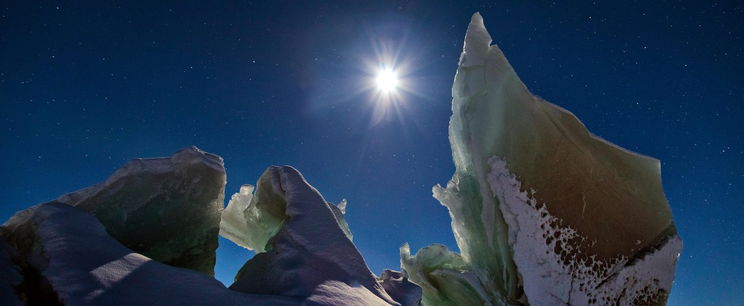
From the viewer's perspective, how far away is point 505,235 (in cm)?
605

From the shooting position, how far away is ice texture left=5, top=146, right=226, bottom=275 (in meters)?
4.13

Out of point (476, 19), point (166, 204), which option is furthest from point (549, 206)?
point (166, 204)

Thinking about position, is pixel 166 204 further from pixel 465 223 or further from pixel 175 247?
pixel 465 223

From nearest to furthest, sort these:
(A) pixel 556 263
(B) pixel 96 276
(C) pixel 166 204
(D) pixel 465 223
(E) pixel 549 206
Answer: (B) pixel 96 276
(C) pixel 166 204
(A) pixel 556 263
(E) pixel 549 206
(D) pixel 465 223

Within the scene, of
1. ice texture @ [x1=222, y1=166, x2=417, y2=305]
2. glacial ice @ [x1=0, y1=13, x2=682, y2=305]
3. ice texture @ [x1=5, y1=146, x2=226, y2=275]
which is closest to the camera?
ice texture @ [x1=222, y1=166, x2=417, y2=305]

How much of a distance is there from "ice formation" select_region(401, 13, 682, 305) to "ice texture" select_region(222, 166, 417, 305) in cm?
253

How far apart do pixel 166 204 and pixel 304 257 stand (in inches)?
100

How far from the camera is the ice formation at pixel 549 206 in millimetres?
5805

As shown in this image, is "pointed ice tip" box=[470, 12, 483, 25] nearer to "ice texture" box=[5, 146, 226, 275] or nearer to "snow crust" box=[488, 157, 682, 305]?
"snow crust" box=[488, 157, 682, 305]

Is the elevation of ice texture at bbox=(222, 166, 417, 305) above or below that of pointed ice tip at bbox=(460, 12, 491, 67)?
below

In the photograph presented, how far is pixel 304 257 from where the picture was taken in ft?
11.2

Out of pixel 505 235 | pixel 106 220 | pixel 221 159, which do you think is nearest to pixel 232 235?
pixel 221 159

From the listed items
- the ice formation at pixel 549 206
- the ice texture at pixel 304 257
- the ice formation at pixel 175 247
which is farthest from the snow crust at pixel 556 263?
the ice texture at pixel 304 257

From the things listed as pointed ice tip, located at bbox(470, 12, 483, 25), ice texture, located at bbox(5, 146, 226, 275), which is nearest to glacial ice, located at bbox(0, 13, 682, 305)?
ice texture, located at bbox(5, 146, 226, 275)
